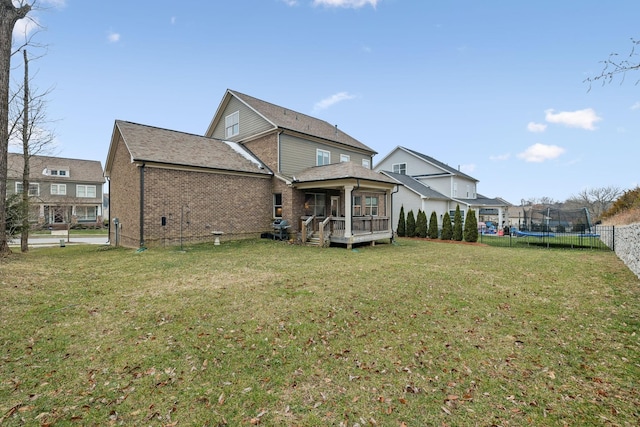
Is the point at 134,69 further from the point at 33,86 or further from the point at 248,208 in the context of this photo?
the point at 248,208

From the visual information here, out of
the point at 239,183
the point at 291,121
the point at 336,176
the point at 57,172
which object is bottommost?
the point at 239,183

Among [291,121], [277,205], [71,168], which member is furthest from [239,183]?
[71,168]

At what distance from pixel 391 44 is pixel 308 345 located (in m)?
19.6

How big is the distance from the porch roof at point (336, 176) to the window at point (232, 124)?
6391 millimetres

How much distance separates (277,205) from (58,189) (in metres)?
33.3

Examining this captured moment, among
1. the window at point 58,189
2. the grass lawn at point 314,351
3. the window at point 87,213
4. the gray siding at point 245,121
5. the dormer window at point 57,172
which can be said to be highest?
the gray siding at point 245,121

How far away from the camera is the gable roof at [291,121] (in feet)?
58.0

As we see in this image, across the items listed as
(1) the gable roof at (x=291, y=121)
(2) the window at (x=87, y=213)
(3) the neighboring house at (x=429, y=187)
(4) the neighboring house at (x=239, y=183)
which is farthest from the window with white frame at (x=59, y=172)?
(3) the neighboring house at (x=429, y=187)

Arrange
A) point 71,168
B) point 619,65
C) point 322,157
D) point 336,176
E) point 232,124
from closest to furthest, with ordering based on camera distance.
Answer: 1. point 619,65
2. point 336,176
3. point 322,157
4. point 232,124
5. point 71,168

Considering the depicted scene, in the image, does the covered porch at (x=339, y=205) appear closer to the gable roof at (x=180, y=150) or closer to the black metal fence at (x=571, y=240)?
the gable roof at (x=180, y=150)

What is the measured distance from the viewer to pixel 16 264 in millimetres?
8383

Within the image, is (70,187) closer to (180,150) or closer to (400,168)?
(180,150)

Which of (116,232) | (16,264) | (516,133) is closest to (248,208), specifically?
(116,232)

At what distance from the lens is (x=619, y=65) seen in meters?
4.27
